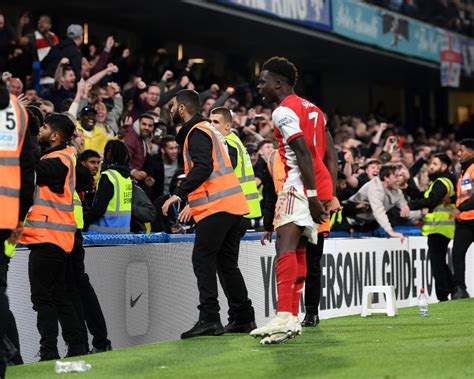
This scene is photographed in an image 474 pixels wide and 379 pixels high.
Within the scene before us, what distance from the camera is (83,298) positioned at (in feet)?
33.4

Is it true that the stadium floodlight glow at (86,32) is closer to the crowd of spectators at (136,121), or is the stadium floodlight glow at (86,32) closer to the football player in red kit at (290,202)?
the crowd of spectators at (136,121)

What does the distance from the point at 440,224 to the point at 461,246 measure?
2.18ft

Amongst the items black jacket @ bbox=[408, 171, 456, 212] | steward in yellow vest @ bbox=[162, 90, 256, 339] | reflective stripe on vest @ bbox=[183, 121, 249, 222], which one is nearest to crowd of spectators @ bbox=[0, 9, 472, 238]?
black jacket @ bbox=[408, 171, 456, 212]

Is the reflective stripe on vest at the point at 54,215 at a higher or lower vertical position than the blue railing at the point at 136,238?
higher

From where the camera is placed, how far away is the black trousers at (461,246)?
614 inches

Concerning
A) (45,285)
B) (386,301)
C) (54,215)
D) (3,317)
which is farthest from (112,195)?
(3,317)

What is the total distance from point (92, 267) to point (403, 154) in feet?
45.3

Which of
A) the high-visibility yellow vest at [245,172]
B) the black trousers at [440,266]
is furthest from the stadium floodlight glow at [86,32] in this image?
the high-visibility yellow vest at [245,172]

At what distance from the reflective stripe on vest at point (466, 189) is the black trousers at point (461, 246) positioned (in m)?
0.09

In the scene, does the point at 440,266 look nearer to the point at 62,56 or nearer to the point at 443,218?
the point at 443,218

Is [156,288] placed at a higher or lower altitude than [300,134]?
lower

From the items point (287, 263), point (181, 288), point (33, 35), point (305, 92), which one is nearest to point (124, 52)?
point (33, 35)

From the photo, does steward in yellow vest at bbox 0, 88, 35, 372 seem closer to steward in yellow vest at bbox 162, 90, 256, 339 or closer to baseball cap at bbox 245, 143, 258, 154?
steward in yellow vest at bbox 162, 90, 256, 339

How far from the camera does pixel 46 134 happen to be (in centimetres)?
947
